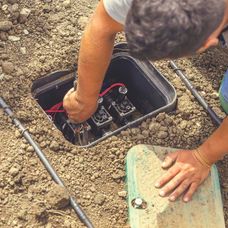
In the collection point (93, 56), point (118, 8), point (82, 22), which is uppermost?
point (118, 8)

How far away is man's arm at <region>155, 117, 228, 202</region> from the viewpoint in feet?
5.92

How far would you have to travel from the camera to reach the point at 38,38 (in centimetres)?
222

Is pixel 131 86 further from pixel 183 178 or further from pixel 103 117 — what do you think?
pixel 183 178

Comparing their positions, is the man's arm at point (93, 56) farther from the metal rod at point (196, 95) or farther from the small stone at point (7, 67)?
the metal rod at point (196, 95)

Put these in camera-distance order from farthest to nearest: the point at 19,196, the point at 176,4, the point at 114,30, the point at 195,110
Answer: the point at 195,110, the point at 19,196, the point at 114,30, the point at 176,4

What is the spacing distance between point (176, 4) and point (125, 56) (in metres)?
0.96

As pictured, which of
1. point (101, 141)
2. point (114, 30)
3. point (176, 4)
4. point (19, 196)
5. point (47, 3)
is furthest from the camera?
point (47, 3)

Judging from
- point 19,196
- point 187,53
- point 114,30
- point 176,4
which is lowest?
point 19,196

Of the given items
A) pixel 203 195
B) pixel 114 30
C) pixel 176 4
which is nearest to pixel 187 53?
pixel 176 4

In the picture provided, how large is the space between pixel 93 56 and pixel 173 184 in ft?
1.77

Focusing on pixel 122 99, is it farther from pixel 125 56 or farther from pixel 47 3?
pixel 47 3

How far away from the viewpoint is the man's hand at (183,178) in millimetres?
1825

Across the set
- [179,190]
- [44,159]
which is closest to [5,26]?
[44,159]

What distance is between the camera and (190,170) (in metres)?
1.83
